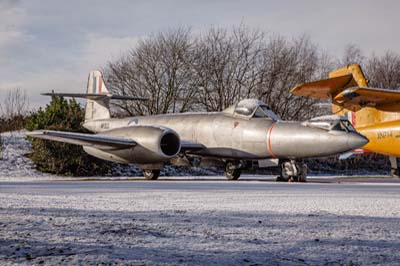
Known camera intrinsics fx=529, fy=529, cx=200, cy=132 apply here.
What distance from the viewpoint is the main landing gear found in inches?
594

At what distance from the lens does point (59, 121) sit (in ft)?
72.9

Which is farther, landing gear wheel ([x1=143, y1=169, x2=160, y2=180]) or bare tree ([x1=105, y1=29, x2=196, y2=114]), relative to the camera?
bare tree ([x1=105, y1=29, x2=196, y2=114])

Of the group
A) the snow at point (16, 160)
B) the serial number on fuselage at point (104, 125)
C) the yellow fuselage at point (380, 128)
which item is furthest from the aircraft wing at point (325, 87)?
the snow at point (16, 160)

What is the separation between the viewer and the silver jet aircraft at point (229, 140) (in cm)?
1435

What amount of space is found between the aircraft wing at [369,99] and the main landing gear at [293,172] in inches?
99.0

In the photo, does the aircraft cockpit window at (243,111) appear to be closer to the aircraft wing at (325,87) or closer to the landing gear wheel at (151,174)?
the aircraft wing at (325,87)

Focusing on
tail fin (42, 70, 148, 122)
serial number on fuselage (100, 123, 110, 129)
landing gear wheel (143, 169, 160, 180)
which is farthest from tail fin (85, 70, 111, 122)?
landing gear wheel (143, 169, 160, 180)

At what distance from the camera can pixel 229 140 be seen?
16.6 meters

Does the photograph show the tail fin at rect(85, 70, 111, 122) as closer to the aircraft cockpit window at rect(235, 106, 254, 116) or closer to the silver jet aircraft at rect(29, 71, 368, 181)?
the silver jet aircraft at rect(29, 71, 368, 181)

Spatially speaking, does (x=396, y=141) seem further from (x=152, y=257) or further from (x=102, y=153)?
(x=152, y=257)

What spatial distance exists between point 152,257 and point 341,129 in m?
11.6

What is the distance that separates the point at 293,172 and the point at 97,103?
9.75m

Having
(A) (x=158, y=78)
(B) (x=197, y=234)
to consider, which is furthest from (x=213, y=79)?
(B) (x=197, y=234)

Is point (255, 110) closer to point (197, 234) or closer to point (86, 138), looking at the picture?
point (86, 138)
